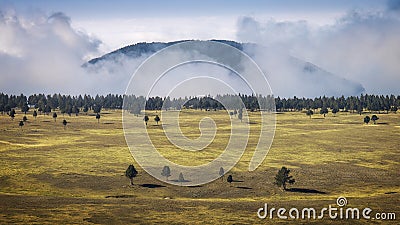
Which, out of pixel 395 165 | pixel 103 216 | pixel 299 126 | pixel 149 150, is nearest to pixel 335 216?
pixel 103 216

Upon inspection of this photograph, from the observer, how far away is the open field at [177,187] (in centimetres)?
5353

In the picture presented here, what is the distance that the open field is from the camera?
176 ft

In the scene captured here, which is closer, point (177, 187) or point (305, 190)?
point (305, 190)

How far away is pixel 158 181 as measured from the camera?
7788 cm

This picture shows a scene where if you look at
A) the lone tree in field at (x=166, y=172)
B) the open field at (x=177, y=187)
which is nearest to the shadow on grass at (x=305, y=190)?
the open field at (x=177, y=187)

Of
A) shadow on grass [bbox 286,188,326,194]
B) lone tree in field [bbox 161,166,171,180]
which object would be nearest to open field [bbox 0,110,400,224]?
shadow on grass [bbox 286,188,326,194]

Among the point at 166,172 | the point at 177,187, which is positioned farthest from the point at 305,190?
the point at 166,172

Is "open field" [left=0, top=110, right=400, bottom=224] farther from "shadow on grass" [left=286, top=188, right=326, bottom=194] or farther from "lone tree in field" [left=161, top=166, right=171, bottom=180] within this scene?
"lone tree in field" [left=161, top=166, right=171, bottom=180]

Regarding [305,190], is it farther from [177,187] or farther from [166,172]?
[166,172]

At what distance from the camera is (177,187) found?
241ft

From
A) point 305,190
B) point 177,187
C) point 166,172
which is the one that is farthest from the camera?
point 166,172

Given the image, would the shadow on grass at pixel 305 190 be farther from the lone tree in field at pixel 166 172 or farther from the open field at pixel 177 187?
the lone tree in field at pixel 166 172

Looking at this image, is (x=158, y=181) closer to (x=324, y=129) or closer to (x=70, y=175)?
(x=70, y=175)

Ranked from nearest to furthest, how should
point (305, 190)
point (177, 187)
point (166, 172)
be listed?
point (305, 190) < point (177, 187) < point (166, 172)
